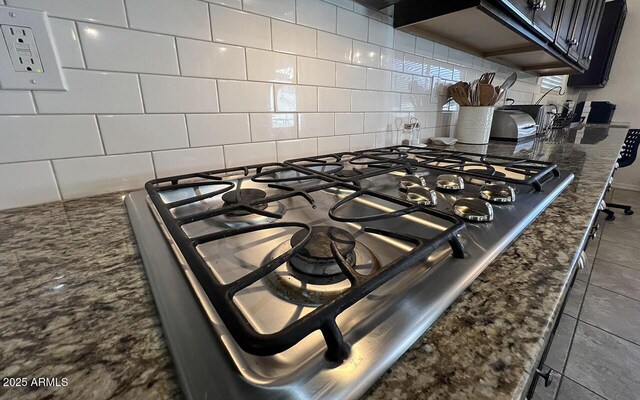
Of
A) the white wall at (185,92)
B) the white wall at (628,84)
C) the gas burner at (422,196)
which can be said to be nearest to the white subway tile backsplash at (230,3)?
the white wall at (185,92)

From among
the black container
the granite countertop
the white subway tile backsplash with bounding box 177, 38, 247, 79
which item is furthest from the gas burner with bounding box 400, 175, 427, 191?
the black container

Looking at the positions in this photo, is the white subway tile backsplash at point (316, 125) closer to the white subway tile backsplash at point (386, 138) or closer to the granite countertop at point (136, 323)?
the white subway tile backsplash at point (386, 138)

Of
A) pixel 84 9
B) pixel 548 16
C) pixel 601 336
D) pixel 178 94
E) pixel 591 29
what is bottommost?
pixel 601 336

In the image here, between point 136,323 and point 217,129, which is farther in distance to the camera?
point 217,129

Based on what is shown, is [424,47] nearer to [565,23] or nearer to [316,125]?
[316,125]

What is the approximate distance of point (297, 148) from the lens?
0.88 m

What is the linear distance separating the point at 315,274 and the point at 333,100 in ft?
2.49

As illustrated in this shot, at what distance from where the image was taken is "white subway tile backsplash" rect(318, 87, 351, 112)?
89cm

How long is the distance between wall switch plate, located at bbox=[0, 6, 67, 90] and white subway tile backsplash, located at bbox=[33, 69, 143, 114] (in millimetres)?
20

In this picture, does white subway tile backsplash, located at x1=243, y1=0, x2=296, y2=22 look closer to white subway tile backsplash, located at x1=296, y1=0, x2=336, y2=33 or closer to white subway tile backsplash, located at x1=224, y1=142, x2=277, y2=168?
white subway tile backsplash, located at x1=296, y1=0, x2=336, y2=33

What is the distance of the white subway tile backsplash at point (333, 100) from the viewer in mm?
894

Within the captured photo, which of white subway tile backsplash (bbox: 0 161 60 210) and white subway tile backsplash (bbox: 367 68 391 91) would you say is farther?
white subway tile backsplash (bbox: 367 68 391 91)

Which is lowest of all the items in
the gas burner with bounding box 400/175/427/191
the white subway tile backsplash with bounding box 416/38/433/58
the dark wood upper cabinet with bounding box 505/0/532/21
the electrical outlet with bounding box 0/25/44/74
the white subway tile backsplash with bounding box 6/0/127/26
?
the gas burner with bounding box 400/175/427/191

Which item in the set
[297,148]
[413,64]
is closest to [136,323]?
[297,148]
